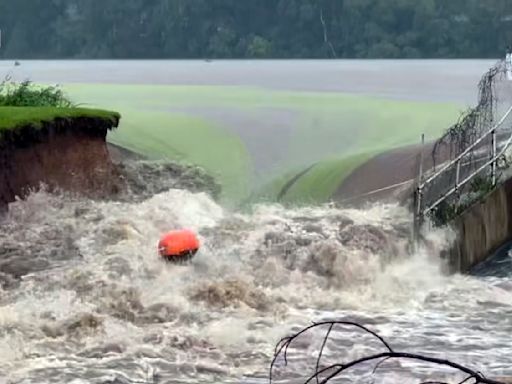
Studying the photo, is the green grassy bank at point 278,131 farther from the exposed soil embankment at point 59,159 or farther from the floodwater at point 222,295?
the floodwater at point 222,295

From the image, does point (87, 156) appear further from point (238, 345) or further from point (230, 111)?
point (230, 111)

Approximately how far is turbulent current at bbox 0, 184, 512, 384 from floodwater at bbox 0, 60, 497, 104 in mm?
19396

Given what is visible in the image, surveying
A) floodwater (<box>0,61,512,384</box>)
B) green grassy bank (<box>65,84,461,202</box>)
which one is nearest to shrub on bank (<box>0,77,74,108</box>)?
green grassy bank (<box>65,84,461,202</box>)

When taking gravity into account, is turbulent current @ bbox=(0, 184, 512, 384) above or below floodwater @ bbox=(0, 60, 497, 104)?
below

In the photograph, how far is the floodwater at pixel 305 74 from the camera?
40219 millimetres

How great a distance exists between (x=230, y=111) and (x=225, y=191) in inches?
415

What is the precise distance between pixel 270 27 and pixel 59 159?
46.5 meters

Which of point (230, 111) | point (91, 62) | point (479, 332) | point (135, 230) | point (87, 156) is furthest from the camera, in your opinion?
point (91, 62)

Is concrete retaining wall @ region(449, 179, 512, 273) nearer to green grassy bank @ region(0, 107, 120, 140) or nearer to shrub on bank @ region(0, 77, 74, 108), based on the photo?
green grassy bank @ region(0, 107, 120, 140)

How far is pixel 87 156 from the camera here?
61.5 ft

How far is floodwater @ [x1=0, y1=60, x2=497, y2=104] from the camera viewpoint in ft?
132

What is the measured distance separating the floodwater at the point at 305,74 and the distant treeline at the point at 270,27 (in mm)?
1151

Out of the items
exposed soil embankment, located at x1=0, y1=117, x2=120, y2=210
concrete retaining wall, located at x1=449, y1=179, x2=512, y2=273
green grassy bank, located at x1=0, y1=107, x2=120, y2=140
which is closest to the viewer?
concrete retaining wall, located at x1=449, y1=179, x2=512, y2=273

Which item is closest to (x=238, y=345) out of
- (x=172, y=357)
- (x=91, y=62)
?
(x=172, y=357)
